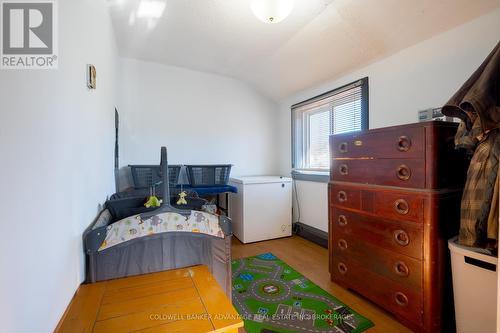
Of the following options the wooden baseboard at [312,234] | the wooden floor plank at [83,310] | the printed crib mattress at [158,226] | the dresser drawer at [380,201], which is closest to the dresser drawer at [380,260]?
the dresser drawer at [380,201]

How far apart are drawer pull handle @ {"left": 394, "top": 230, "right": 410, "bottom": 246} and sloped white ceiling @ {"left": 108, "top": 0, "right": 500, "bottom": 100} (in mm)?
1408

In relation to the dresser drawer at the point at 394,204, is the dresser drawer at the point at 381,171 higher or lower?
higher

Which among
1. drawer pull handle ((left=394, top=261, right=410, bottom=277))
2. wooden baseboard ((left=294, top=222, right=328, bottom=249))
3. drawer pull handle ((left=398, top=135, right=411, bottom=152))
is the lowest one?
wooden baseboard ((left=294, top=222, right=328, bottom=249))

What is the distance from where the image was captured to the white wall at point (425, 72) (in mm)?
1429

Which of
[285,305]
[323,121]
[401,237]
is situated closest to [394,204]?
[401,237]

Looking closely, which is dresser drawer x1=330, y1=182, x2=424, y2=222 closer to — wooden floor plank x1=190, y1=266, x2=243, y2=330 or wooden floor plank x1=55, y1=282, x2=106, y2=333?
wooden floor plank x1=190, y1=266, x2=243, y2=330

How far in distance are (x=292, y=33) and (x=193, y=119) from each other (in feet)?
5.20

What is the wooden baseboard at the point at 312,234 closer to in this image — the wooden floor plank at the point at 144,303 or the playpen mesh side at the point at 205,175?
the playpen mesh side at the point at 205,175

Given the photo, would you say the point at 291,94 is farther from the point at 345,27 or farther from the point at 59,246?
the point at 59,246

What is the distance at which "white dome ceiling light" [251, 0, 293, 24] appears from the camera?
139cm

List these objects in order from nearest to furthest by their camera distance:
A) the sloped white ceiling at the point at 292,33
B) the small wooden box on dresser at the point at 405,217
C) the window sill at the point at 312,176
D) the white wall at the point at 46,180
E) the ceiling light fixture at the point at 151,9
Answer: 1. the white wall at the point at 46,180
2. the small wooden box on dresser at the point at 405,217
3. the sloped white ceiling at the point at 292,33
4. the ceiling light fixture at the point at 151,9
5. the window sill at the point at 312,176

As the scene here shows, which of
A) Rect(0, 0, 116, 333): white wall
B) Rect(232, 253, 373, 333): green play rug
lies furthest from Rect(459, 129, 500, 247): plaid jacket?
Rect(0, 0, 116, 333): white wall

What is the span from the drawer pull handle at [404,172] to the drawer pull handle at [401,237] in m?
0.32

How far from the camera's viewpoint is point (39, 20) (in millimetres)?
729
